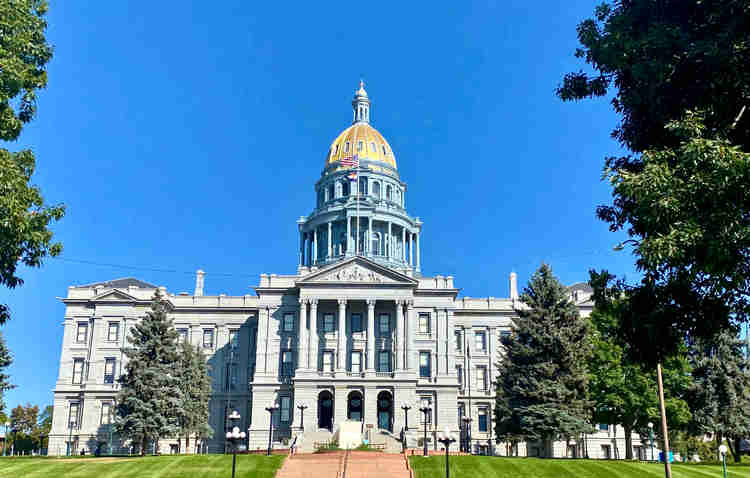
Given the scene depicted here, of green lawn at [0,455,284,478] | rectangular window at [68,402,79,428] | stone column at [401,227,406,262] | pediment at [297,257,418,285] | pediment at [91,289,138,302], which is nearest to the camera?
green lawn at [0,455,284,478]

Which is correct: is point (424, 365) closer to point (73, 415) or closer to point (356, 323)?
point (356, 323)

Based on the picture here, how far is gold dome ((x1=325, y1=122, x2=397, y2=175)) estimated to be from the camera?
8831 cm

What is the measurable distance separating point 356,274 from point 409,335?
7.13 meters

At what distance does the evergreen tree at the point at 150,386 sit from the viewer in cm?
5016

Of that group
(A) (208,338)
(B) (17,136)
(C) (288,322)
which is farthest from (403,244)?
(B) (17,136)

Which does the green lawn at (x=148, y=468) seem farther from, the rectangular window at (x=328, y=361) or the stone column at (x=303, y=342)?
the rectangular window at (x=328, y=361)

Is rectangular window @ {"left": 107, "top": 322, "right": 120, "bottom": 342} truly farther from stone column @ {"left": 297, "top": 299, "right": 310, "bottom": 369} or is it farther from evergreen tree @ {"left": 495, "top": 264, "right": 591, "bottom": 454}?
evergreen tree @ {"left": 495, "top": 264, "right": 591, "bottom": 454}

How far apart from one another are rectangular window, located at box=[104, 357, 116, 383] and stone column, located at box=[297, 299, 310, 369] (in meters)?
19.6

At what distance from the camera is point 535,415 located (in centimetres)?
4778

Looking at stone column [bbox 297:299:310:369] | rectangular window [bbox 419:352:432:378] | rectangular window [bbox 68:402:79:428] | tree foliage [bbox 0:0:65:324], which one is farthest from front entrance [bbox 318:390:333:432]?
tree foliage [bbox 0:0:65:324]

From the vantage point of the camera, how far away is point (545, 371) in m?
48.8

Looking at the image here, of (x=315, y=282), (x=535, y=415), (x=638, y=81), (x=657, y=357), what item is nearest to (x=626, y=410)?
(x=535, y=415)

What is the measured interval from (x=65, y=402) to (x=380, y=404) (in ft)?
100

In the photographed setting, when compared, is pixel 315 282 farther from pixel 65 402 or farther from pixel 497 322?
pixel 65 402
